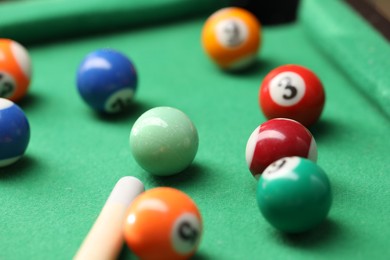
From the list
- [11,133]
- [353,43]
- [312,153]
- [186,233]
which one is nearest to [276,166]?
[312,153]

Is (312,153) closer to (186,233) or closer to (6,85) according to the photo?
(186,233)

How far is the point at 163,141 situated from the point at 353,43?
1302mm

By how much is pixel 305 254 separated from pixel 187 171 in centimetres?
71

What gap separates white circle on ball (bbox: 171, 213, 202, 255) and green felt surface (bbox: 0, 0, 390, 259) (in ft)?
0.51

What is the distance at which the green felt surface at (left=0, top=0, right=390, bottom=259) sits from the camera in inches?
84.3

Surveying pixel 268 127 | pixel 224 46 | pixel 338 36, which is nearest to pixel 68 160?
pixel 268 127

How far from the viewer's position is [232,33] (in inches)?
132

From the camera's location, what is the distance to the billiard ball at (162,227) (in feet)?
6.15

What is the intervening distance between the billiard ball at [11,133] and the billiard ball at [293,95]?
3.50 feet

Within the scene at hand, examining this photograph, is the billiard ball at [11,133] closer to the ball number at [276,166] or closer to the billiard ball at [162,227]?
the billiard ball at [162,227]

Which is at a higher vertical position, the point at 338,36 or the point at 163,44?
the point at 338,36

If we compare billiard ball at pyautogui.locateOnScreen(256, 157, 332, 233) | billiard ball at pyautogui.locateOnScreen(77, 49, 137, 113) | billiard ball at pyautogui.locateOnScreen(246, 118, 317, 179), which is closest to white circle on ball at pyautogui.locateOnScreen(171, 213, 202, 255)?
billiard ball at pyautogui.locateOnScreen(256, 157, 332, 233)

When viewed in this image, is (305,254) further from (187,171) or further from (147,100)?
(147,100)

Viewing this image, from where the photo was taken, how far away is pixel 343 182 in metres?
2.44
